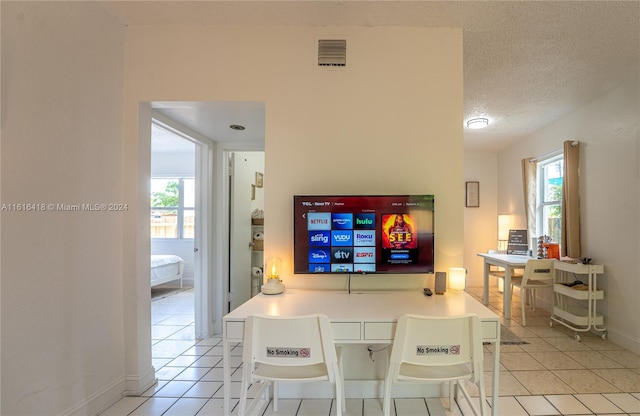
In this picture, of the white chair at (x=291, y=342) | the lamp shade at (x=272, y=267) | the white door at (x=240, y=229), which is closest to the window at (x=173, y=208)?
the white door at (x=240, y=229)

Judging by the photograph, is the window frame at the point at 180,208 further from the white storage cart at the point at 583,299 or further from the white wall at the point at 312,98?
the white storage cart at the point at 583,299

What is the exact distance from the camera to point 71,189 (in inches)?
70.9

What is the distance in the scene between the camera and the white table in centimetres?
165

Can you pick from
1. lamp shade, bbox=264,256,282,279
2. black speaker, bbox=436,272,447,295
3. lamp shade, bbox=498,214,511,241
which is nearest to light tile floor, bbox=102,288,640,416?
black speaker, bbox=436,272,447,295

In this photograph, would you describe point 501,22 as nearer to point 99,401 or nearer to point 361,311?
point 361,311

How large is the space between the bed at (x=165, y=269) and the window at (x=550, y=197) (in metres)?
5.88

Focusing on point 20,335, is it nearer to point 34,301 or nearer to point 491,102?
point 34,301

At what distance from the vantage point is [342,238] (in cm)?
208

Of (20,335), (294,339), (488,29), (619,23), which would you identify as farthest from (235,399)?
(619,23)

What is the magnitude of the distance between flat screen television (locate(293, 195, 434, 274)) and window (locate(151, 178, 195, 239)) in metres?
4.75

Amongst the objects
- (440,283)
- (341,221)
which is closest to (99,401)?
(341,221)

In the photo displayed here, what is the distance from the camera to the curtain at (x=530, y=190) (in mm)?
4516

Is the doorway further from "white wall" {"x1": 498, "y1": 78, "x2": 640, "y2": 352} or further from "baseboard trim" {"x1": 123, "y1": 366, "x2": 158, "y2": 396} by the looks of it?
"white wall" {"x1": 498, "y1": 78, "x2": 640, "y2": 352}

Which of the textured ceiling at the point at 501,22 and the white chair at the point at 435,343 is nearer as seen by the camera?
the white chair at the point at 435,343
